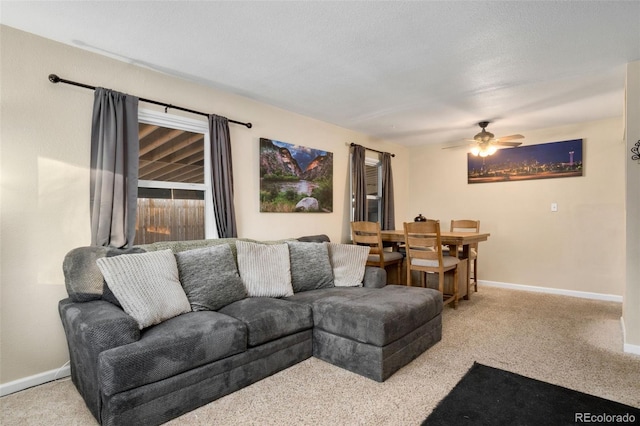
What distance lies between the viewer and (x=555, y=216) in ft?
15.2

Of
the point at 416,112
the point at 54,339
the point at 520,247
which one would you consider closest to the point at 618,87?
the point at 416,112

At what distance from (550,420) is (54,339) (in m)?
3.22

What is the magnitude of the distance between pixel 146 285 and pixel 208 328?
509mm

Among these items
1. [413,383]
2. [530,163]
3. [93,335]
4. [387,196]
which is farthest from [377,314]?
[530,163]

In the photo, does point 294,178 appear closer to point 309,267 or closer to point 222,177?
point 222,177

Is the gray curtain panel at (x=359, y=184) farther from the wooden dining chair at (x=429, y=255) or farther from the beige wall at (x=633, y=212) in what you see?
the beige wall at (x=633, y=212)

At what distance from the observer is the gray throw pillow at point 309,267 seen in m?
3.06

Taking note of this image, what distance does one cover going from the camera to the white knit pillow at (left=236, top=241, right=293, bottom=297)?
2768mm

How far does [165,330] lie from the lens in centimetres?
194

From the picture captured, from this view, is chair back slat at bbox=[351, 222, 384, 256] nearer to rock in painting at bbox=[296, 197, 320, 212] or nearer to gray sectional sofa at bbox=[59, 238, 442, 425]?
rock in painting at bbox=[296, 197, 320, 212]

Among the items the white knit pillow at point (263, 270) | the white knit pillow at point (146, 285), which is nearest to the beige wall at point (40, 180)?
the white knit pillow at point (146, 285)

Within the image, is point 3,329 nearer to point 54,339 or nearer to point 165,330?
point 54,339

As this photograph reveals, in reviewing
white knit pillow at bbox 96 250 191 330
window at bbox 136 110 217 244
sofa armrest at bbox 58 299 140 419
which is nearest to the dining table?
window at bbox 136 110 217 244

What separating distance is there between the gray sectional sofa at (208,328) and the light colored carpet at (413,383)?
0.34ft
